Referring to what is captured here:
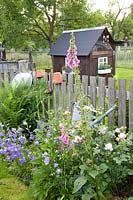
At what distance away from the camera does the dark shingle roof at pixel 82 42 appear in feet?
28.9

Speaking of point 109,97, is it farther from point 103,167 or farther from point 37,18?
point 37,18

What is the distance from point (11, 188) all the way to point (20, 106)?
1.40 metres

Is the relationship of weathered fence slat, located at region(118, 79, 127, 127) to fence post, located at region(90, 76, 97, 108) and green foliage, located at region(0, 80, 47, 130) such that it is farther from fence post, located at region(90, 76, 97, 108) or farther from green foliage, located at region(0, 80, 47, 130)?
green foliage, located at region(0, 80, 47, 130)

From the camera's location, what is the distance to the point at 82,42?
30.8 feet

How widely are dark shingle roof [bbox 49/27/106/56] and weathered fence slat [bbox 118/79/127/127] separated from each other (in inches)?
235

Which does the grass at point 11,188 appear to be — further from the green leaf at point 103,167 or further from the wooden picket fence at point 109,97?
the wooden picket fence at point 109,97

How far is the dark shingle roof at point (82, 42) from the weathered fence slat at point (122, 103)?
598 cm

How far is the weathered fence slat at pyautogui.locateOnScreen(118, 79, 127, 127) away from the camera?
2.76 m

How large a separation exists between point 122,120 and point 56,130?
0.78 m

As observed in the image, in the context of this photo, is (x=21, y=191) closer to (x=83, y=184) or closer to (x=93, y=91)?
(x=83, y=184)

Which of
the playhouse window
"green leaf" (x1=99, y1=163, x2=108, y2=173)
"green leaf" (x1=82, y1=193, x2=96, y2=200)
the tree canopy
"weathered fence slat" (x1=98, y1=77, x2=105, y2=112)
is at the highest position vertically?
the tree canopy

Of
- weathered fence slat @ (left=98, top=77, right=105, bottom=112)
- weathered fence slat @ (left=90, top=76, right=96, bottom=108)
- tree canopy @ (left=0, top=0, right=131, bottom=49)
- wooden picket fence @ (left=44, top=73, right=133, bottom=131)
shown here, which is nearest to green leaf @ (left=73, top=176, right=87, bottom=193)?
wooden picket fence @ (left=44, top=73, right=133, bottom=131)

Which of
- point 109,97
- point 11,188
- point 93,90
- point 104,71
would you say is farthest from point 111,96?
point 104,71

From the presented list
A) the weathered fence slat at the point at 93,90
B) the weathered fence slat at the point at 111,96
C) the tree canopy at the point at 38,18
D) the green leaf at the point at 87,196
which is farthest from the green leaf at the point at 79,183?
the tree canopy at the point at 38,18
